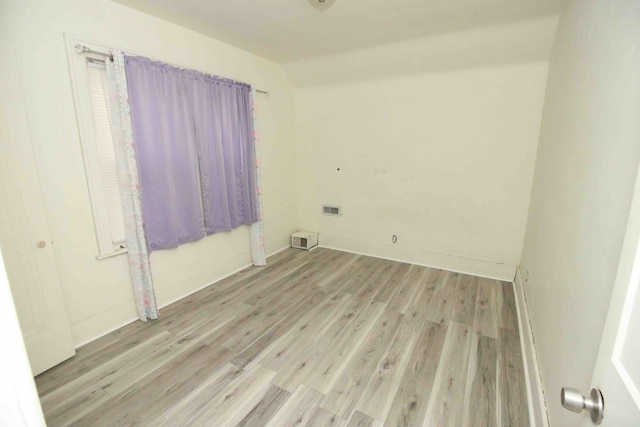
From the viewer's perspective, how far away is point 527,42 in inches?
103

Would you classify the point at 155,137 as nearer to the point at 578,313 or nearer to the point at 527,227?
the point at 578,313

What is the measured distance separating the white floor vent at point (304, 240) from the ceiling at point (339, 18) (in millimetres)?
2460

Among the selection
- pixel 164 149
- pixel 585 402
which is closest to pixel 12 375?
pixel 585 402

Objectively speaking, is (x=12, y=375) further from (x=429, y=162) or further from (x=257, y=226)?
(x=429, y=162)

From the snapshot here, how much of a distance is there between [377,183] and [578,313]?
9.17 ft

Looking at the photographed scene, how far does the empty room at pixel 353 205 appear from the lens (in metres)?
1.22

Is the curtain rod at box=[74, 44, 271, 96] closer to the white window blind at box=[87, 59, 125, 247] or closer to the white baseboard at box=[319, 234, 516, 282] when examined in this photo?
the white window blind at box=[87, 59, 125, 247]

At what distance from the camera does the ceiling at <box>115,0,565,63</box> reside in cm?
221

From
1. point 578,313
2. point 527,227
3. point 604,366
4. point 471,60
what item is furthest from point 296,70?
point 604,366

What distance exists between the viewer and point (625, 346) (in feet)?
1.84

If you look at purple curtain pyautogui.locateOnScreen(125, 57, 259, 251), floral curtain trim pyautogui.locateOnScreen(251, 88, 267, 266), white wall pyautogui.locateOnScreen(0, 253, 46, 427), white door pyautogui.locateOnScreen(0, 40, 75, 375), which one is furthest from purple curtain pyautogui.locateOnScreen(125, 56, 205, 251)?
white wall pyautogui.locateOnScreen(0, 253, 46, 427)

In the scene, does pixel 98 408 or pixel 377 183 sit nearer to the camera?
pixel 98 408

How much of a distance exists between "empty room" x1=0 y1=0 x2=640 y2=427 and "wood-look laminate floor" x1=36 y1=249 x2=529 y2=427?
0.05 ft

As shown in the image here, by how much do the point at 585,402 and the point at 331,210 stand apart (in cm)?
367
